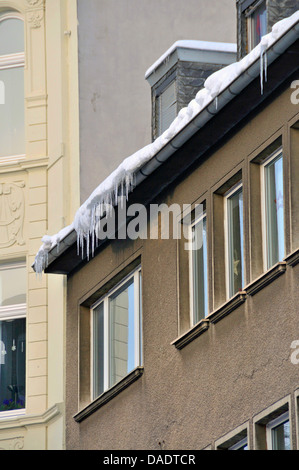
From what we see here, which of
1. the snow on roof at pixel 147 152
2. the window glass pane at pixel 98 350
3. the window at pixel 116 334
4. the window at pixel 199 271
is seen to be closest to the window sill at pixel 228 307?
the window at pixel 199 271

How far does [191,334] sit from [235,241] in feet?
4.13

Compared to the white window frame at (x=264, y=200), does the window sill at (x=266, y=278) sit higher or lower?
lower

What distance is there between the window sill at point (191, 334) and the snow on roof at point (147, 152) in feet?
7.80

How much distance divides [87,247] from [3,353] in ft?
12.6

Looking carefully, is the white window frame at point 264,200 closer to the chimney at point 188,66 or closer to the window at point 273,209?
the window at point 273,209

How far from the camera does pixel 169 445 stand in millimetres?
23344

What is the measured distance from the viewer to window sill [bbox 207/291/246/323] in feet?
71.5

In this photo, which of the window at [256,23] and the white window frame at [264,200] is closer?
the white window frame at [264,200]

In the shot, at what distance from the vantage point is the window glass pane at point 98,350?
26.7 m

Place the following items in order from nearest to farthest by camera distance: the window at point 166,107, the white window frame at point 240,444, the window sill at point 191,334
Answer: the white window frame at point 240,444
the window sill at point 191,334
the window at point 166,107

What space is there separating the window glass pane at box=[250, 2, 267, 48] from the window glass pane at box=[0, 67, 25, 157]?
7.16 m

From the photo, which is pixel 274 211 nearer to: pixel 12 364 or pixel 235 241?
pixel 235 241
